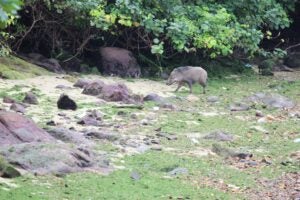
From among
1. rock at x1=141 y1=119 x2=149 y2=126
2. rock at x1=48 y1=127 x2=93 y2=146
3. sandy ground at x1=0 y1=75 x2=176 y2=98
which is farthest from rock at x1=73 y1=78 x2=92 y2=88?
rock at x1=48 y1=127 x2=93 y2=146

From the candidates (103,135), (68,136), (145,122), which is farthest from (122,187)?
(145,122)

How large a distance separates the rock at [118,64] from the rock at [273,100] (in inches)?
117

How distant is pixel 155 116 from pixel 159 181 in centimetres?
348

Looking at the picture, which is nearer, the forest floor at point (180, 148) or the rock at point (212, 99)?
the forest floor at point (180, 148)

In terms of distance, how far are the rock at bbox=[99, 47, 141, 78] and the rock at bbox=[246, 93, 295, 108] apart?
9.71ft

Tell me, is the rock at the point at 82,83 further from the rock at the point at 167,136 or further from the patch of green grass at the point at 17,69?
the rock at the point at 167,136

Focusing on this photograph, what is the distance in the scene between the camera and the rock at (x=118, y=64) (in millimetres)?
13552

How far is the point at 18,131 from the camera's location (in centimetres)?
621

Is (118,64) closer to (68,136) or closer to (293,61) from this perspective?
(293,61)

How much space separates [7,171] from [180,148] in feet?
8.86

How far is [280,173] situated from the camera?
661cm

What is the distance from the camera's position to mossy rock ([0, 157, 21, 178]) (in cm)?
510

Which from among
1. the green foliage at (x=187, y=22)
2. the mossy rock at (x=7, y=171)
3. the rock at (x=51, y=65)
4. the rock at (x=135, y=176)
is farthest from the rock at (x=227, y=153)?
the rock at (x=51, y=65)

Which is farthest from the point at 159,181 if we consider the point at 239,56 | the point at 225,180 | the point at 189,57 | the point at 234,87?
the point at 239,56
